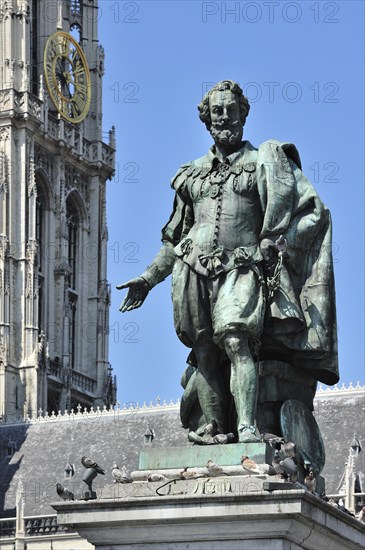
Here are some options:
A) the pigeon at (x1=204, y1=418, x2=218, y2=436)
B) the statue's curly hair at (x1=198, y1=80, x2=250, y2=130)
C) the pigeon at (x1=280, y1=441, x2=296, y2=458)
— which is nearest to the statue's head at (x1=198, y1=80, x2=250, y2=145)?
the statue's curly hair at (x1=198, y1=80, x2=250, y2=130)

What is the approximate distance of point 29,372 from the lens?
75938 millimetres

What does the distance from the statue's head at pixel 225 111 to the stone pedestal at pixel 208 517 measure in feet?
7.33

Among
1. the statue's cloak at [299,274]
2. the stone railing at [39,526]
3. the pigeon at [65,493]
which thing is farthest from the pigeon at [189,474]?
the stone railing at [39,526]

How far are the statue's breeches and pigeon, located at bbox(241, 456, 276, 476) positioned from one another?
0.82m

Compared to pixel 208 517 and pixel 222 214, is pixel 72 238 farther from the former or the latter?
pixel 208 517

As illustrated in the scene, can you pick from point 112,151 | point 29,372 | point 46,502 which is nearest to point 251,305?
point 46,502

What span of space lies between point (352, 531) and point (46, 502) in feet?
171

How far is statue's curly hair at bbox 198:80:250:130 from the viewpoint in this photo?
1204 cm

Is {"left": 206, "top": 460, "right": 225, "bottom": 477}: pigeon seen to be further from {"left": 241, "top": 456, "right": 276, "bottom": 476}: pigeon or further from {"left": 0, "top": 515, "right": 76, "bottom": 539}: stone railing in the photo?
{"left": 0, "top": 515, "right": 76, "bottom": 539}: stone railing

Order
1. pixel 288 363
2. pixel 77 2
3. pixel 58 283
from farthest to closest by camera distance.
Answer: pixel 77 2 → pixel 58 283 → pixel 288 363

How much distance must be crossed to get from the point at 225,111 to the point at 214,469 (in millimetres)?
2301

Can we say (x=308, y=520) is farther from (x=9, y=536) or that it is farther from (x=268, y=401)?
(x=9, y=536)

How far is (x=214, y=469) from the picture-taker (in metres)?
11.1

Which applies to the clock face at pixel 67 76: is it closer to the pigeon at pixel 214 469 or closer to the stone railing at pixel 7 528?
the stone railing at pixel 7 528
